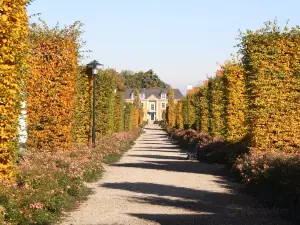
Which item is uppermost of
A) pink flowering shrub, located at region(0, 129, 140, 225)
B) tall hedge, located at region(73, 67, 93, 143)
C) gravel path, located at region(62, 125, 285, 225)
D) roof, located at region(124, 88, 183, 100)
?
roof, located at region(124, 88, 183, 100)

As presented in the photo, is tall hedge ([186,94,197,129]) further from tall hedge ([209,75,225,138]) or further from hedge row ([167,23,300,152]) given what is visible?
hedge row ([167,23,300,152])

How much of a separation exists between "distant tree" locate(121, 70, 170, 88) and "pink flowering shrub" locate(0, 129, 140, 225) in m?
127

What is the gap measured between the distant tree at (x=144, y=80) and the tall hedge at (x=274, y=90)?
4929 inches

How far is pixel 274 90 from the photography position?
16.1m

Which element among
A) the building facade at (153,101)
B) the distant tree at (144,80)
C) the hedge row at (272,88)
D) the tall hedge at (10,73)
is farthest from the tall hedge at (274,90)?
the distant tree at (144,80)

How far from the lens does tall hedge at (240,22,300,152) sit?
632 inches

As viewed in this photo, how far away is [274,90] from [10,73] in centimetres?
931

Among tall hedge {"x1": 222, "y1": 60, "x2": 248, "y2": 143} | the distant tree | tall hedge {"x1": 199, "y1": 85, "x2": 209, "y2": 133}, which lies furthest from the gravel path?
the distant tree

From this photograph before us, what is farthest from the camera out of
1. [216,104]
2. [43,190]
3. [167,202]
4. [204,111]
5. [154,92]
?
[154,92]

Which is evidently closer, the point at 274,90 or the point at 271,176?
the point at 271,176

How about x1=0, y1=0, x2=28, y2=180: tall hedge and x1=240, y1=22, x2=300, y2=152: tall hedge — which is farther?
x1=240, y1=22, x2=300, y2=152: tall hedge

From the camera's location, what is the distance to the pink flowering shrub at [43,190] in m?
8.45

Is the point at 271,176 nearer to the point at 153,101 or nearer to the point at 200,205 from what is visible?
the point at 200,205

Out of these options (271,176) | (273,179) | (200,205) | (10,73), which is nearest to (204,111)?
(271,176)
